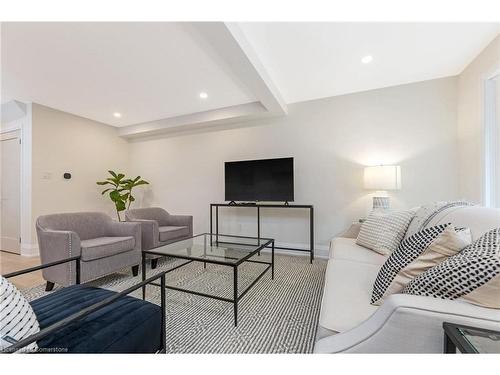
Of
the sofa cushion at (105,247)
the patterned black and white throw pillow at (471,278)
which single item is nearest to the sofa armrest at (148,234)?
the sofa cushion at (105,247)

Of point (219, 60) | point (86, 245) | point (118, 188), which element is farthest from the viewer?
point (118, 188)

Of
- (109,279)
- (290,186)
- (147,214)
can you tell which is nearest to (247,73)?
(290,186)

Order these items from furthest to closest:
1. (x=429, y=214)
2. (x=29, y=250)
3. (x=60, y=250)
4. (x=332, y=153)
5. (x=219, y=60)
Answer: (x=29, y=250)
(x=332, y=153)
(x=219, y=60)
(x=60, y=250)
(x=429, y=214)

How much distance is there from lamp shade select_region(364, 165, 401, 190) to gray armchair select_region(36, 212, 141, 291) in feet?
9.57

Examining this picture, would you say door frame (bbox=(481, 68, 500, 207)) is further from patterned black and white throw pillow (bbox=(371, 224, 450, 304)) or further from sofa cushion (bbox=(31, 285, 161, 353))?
sofa cushion (bbox=(31, 285, 161, 353))

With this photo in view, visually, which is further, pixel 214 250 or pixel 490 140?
pixel 214 250

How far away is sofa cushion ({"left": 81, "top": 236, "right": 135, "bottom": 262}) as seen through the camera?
2010 mm

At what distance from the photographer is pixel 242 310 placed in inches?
67.7

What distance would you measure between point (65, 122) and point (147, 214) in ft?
7.42

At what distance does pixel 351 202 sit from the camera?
3.08m

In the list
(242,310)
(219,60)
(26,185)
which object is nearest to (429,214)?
(242,310)

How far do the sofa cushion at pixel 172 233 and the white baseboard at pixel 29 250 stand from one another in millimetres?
2184

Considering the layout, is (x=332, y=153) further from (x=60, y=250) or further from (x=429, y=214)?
(x=60, y=250)

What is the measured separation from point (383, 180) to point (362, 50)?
1.45 meters
